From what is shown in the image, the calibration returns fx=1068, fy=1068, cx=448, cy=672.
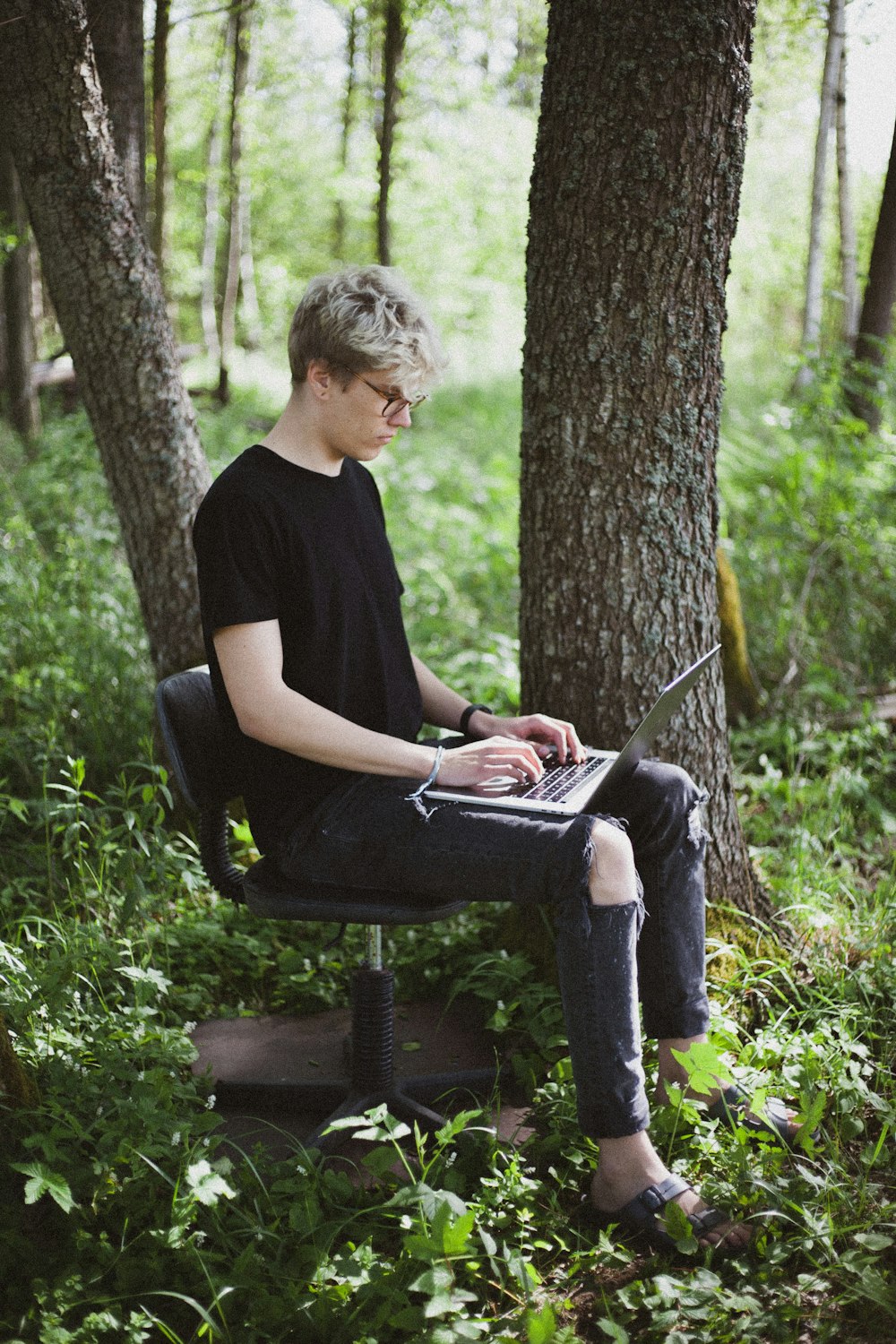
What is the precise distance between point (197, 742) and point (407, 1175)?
1058mm

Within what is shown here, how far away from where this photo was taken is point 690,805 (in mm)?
2424

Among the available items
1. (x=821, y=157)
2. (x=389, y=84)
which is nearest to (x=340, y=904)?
(x=821, y=157)

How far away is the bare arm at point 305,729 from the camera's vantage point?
84.9 inches

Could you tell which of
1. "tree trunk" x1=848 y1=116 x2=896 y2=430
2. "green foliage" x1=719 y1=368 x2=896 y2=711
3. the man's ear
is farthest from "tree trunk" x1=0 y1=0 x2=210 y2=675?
"tree trunk" x1=848 y1=116 x2=896 y2=430

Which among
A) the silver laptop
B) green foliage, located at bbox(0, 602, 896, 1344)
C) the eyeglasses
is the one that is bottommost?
green foliage, located at bbox(0, 602, 896, 1344)

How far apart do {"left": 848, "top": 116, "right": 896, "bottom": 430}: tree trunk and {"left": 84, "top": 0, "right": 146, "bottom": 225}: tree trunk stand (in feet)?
10.9

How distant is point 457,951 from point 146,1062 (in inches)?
38.3

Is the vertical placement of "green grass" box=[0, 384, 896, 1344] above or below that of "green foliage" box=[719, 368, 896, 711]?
below

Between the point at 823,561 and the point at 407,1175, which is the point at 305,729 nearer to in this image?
the point at 407,1175

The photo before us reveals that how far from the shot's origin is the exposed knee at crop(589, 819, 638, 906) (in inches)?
82.0

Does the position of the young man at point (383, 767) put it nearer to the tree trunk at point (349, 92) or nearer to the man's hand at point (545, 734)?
the man's hand at point (545, 734)

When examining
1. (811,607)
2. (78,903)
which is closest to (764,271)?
(811,607)

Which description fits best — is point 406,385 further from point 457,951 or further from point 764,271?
point 764,271

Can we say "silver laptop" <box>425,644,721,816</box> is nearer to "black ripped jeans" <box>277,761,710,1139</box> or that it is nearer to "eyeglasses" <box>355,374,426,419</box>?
"black ripped jeans" <box>277,761,710,1139</box>
